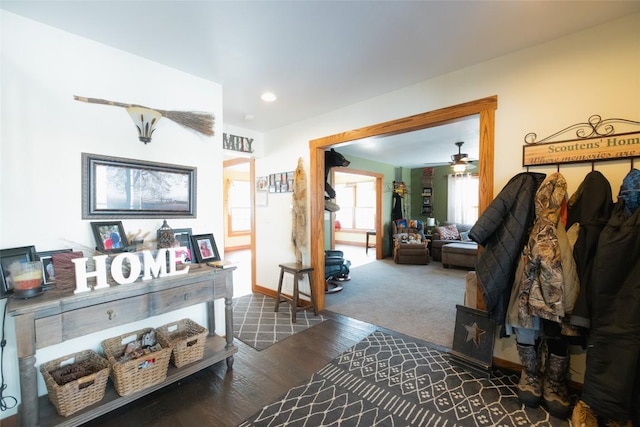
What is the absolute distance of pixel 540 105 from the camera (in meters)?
1.96

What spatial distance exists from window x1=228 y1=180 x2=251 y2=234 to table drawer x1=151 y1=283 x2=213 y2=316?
6.42 meters

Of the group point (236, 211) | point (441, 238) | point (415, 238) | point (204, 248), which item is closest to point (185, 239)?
point (204, 248)

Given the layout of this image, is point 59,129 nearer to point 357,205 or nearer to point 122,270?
point 122,270

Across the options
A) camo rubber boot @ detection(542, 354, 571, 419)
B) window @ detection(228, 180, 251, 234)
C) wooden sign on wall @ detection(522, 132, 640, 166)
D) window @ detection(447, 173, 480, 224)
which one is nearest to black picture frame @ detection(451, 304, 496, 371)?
camo rubber boot @ detection(542, 354, 571, 419)

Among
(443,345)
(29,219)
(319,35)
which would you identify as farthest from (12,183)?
(443,345)

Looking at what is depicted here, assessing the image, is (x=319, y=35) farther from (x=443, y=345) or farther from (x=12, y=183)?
(x=443, y=345)

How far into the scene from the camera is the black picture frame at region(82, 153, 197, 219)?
1882 mm

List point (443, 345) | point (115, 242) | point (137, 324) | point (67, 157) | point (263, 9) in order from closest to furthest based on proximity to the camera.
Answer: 1. point (263, 9)
2. point (67, 157)
3. point (115, 242)
4. point (137, 324)
5. point (443, 345)

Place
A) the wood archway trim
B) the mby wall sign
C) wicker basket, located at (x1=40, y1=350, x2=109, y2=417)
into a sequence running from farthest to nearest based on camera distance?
the mby wall sign < the wood archway trim < wicker basket, located at (x1=40, y1=350, x2=109, y2=417)

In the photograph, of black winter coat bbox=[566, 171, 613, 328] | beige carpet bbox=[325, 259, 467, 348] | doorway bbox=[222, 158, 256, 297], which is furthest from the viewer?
doorway bbox=[222, 158, 256, 297]

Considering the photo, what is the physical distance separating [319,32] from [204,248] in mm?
1916

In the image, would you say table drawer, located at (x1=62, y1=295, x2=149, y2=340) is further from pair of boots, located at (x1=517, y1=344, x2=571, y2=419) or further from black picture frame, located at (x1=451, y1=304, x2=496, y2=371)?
pair of boots, located at (x1=517, y1=344, x2=571, y2=419)

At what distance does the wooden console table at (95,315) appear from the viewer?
1.34 meters

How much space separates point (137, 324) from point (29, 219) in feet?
3.30
